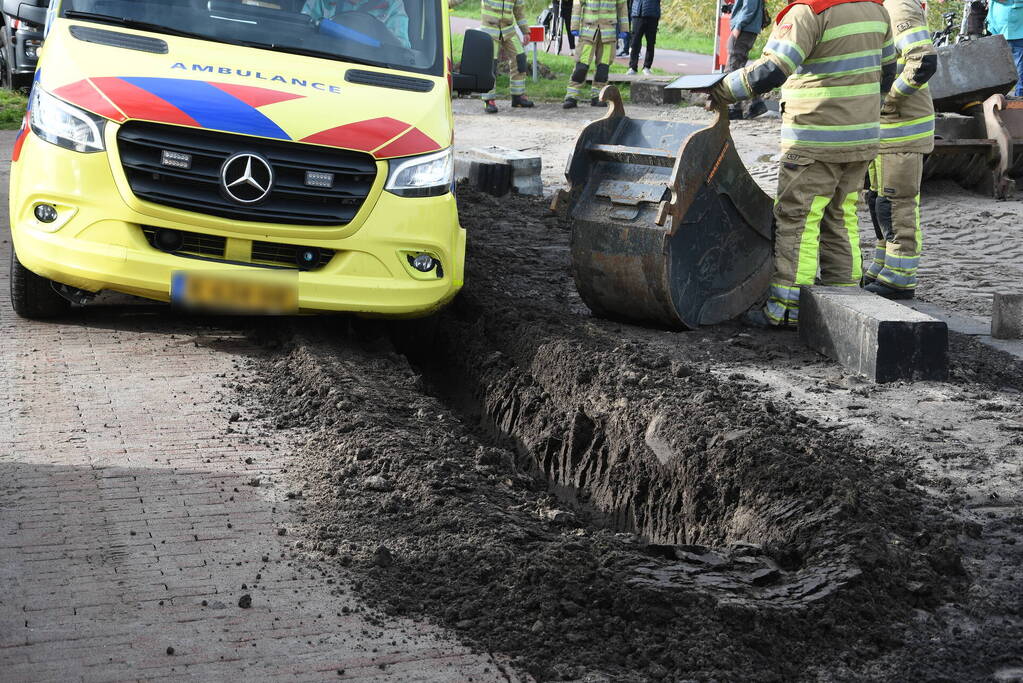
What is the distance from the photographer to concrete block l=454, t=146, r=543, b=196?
10.9 meters

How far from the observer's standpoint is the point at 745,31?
1572 cm

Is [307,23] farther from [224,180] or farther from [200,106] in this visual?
[224,180]

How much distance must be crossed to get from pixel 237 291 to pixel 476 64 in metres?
2.39

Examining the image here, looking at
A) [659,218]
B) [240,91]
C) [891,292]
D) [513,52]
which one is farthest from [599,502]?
[513,52]

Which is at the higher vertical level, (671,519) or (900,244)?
(900,244)

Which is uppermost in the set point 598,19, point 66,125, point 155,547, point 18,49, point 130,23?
point 598,19

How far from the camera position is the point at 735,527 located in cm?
450

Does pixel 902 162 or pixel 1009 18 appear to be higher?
pixel 1009 18

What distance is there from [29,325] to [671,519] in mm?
3610

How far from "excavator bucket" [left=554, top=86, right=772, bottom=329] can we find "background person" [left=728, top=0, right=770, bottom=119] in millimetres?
8957

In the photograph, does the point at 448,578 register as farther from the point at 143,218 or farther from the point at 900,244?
the point at 900,244

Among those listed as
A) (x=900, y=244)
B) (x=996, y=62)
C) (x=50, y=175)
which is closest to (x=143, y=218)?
(x=50, y=175)

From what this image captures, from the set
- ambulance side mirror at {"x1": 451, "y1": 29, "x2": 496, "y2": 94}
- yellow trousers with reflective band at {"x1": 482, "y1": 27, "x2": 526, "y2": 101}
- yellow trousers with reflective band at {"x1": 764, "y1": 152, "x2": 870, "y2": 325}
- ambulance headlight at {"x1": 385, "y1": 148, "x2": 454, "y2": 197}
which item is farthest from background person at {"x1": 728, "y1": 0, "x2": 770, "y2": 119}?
ambulance headlight at {"x1": 385, "y1": 148, "x2": 454, "y2": 197}

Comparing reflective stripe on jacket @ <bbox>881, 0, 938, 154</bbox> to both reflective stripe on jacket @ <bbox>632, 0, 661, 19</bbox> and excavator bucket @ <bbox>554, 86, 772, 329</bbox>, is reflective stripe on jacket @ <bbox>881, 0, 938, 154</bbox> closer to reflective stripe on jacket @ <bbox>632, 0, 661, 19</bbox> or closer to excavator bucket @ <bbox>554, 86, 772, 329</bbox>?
excavator bucket @ <bbox>554, 86, 772, 329</bbox>
